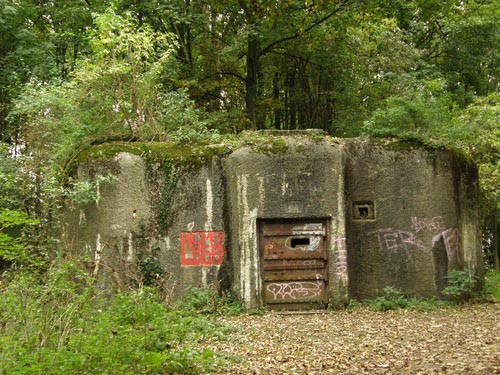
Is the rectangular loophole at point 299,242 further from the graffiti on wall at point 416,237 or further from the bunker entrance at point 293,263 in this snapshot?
the graffiti on wall at point 416,237

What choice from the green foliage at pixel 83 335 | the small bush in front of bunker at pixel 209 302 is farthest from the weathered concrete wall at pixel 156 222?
the green foliage at pixel 83 335

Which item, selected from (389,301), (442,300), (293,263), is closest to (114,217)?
(293,263)

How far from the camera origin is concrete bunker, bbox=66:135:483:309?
11.9 m

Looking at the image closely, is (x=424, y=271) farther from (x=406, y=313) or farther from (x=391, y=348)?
(x=391, y=348)

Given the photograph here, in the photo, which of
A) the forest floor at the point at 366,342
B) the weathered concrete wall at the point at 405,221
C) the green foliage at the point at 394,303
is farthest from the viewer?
the weathered concrete wall at the point at 405,221

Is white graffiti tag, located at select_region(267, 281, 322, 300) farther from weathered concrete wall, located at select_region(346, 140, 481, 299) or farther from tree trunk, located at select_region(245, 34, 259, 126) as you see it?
tree trunk, located at select_region(245, 34, 259, 126)

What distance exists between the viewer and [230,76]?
21172 mm

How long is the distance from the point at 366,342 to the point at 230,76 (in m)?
14.3

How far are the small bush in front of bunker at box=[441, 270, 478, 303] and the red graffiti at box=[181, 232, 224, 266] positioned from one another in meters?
4.64

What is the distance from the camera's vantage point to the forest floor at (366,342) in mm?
7000

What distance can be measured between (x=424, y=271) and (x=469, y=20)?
13.0 metres

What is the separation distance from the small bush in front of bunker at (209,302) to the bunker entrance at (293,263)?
69cm

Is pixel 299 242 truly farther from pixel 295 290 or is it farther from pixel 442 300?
pixel 442 300

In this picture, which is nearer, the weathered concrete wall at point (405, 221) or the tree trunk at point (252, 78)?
the weathered concrete wall at point (405, 221)
